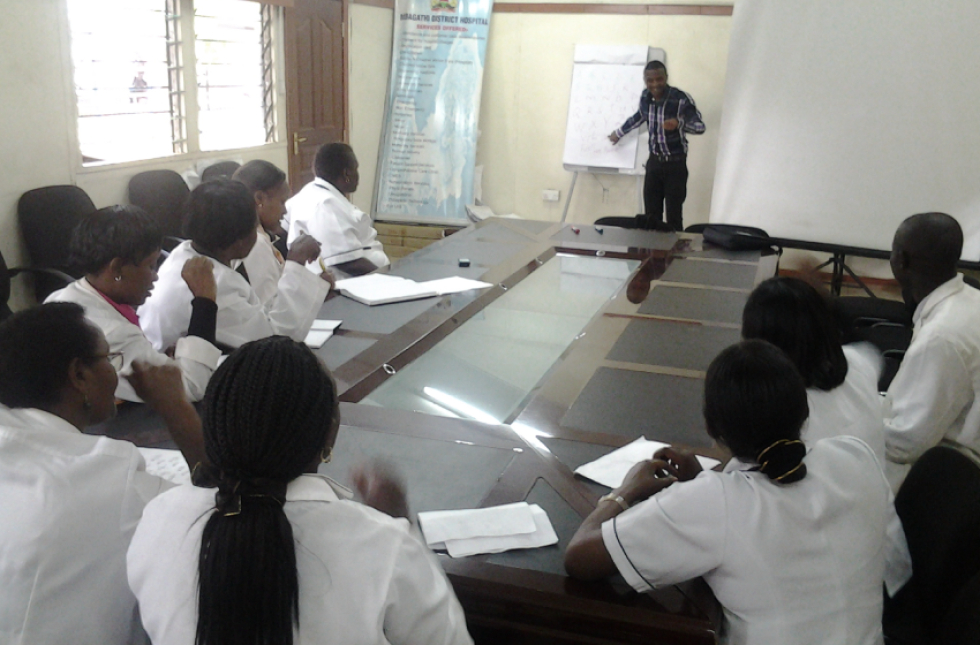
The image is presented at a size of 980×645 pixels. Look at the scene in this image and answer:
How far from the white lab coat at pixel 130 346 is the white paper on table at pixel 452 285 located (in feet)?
3.71

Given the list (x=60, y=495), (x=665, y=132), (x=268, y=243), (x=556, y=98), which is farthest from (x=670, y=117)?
(x=60, y=495)

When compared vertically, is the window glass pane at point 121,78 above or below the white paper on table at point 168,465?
above

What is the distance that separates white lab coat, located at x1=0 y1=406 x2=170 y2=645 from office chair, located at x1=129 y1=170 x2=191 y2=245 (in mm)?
3109

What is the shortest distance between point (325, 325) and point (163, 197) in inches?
86.8

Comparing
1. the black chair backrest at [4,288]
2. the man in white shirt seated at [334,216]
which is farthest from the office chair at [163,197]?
the black chair backrest at [4,288]

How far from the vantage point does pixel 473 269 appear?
134 inches

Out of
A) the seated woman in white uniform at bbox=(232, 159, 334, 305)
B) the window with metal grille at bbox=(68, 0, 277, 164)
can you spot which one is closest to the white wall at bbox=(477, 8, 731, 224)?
the window with metal grille at bbox=(68, 0, 277, 164)

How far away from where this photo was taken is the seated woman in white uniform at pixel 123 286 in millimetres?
1808

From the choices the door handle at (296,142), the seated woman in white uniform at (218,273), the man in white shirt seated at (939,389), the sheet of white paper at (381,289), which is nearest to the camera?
the man in white shirt seated at (939,389)

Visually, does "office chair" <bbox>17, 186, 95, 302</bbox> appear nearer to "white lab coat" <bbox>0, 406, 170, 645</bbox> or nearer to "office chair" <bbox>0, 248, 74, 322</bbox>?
"office chair" <bbox>0, 248, 74, 322</bbox>

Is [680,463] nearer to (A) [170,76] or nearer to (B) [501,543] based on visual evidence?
(B) [501,543]

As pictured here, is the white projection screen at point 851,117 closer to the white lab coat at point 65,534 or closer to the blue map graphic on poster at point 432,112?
the blue map graphic on poster at point 432,112

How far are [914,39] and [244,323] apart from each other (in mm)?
4301

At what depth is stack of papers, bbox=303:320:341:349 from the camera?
2386mm
